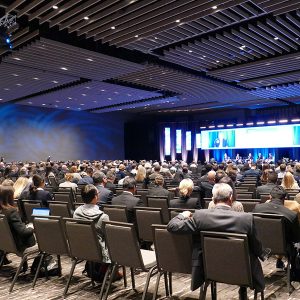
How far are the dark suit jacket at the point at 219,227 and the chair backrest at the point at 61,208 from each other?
2.69 metres

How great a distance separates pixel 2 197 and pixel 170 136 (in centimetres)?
2618

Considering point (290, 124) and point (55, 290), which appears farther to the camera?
point (290, 124)

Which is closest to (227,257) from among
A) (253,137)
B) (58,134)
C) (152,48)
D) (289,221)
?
(289,221)

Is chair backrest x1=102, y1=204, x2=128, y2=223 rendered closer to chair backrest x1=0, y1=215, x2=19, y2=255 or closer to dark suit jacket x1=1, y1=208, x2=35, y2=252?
dark suit jacket x1=1, y1=208, x2=35, y2=252

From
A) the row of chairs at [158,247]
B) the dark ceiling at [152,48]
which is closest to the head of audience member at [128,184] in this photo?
the row of chairs at [158,247]

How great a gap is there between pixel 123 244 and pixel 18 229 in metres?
1.46

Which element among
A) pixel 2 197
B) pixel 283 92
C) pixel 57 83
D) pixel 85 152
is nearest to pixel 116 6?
pixel 2 197

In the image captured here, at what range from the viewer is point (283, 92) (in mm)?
19562

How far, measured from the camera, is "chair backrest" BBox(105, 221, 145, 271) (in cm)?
363

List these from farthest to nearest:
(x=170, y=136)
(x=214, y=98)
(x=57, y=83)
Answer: (x=170, y=136)
(x=214, y=98)
(x=57, y=83)

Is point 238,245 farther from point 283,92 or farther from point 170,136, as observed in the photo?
point 170,136

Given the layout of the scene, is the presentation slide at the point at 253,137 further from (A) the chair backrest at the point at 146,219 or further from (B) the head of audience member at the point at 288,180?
(A) the chair backrest at the point at 146,219

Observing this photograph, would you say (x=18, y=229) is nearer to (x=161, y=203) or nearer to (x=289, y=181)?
(x=161, y=203)

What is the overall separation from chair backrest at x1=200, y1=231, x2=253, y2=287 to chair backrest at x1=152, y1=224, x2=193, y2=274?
0.86 ft
